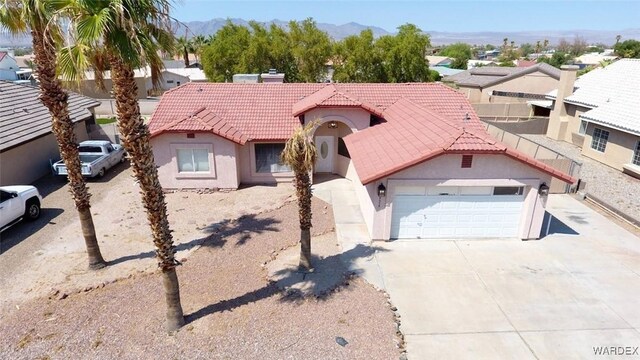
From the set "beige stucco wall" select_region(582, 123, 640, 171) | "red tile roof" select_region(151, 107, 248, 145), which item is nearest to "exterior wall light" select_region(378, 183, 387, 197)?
"red tile roof" select_region(151, 107, 248, 145)

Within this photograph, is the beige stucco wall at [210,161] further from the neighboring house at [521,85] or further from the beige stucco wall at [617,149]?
the neighboring house at [521,85]

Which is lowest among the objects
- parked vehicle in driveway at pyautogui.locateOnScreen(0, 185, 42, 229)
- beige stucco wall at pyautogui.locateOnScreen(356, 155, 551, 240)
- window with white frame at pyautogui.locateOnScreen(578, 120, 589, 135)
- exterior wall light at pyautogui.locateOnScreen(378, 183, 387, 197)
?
parked vehicle in driveway at pyautogui.locateOnScreen(0, 185, 42, 229)

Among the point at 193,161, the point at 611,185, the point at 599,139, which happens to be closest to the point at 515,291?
the point at 611,185

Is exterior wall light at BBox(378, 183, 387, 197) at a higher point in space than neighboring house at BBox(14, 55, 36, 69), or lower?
lower

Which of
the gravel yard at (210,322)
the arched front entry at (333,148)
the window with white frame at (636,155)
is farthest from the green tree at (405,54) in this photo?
the gravel yard at (210,322)

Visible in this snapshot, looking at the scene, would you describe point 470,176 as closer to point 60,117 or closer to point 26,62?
point 60,117

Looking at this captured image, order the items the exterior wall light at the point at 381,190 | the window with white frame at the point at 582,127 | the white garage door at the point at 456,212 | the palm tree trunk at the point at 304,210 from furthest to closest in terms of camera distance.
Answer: the window with white frame at the point at 582,127
the white garage door at the point at 456,212
the exterior wall light at the point at 381,190
the palm tree trunk at the point at 304,210

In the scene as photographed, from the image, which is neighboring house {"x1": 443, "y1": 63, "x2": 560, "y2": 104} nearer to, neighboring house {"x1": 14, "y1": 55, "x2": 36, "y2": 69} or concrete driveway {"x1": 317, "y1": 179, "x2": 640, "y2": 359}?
concrete driveway {"x1": 317, "y1": 179, "x2": 640, "y2": 359}
